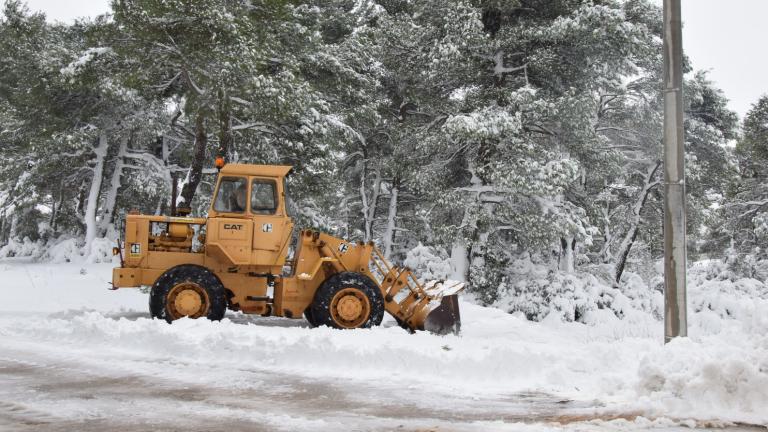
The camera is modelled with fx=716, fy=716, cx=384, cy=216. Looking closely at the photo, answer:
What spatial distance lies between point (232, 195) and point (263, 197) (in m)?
0.51

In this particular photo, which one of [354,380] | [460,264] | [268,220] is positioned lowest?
[354,380]

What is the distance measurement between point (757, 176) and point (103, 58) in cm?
2809

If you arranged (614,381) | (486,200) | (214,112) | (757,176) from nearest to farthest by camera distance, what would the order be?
1. (614,381)
2. (214,112)
3. (486,200)
4. (757,176)

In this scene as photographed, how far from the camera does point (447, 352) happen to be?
8.73 meters

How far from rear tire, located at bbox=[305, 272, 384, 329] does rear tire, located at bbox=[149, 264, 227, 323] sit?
1560 mm

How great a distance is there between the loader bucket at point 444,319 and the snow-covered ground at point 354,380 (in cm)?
62

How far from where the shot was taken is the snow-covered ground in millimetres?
6102

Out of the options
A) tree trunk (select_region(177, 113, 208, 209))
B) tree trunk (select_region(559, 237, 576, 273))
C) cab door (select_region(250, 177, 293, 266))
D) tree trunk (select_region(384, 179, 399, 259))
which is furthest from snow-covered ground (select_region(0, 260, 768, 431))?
tree trunk (select_region(384, 179, 399, 259))

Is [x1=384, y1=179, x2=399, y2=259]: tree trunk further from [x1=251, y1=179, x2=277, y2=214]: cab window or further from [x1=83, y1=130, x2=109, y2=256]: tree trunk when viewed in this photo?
[x1=251, y1=179, x2=277, y2=214]: cab window

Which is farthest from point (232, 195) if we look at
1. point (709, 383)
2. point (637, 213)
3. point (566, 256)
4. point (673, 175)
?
point (637, 213)

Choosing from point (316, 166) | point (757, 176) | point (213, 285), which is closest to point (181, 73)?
point (316, 166)

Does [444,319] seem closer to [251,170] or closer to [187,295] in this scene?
[251,170]

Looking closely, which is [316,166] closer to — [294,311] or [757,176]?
[294,311]

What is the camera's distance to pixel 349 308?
11.5 m
